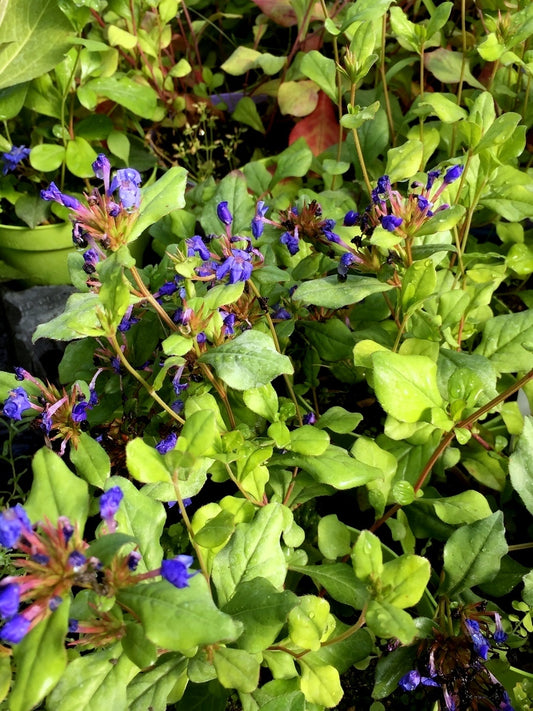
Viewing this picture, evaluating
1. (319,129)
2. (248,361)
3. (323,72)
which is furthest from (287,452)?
(319,129)

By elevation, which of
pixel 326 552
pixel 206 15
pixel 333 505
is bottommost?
pixel 333 505

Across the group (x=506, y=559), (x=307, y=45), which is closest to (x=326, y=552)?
(x=506, y=559)

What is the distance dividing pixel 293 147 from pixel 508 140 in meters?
0.51

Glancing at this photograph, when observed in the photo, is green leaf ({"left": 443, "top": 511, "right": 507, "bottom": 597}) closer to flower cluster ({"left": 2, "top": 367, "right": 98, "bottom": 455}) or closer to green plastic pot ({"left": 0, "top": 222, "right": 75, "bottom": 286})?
flower cluster ({"left": 2, "top": 367, "right": 98, "bottom": 455})

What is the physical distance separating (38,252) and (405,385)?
1206 mm

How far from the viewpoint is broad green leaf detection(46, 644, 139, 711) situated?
665mm

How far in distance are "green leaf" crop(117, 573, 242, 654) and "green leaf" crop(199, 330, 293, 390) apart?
26 centimetres

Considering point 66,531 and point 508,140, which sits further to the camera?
point 508,140

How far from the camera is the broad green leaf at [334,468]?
2.77 ft

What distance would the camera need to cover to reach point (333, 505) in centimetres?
119

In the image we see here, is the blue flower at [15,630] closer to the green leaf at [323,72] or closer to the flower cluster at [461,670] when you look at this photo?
the flower cluster at [461,670]

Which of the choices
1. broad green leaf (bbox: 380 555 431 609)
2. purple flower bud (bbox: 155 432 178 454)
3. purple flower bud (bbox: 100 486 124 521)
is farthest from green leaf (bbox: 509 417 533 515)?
purple flower bud (bbox: 100 486 124 521)

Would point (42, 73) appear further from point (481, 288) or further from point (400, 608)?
point (400, 608)

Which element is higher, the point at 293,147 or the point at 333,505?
the point at 293,147
